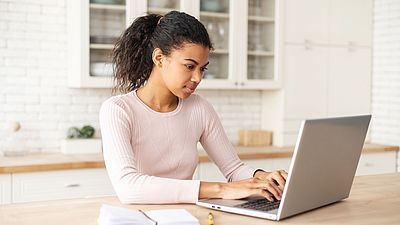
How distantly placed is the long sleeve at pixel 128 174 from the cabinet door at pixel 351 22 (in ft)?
9.41

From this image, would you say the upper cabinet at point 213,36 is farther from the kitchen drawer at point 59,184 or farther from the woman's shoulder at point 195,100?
the woman's shoulder at point 195,100

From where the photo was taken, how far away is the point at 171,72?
2.24 m

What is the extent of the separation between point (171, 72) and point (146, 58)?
7.6 inches

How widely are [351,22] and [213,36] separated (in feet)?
4.09

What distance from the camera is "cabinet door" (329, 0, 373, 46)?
4.68 meters

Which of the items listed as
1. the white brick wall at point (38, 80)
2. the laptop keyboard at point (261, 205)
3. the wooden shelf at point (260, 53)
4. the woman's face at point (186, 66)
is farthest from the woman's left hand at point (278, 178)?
the wooden shelf at point (260, 53)

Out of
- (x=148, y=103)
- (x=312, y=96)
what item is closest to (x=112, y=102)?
(x=148, y=103)

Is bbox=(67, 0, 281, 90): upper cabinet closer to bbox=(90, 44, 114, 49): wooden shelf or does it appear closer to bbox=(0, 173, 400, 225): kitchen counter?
bbox=(90, 44, 114, 49): wooden shelf

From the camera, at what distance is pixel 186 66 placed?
7.25ft

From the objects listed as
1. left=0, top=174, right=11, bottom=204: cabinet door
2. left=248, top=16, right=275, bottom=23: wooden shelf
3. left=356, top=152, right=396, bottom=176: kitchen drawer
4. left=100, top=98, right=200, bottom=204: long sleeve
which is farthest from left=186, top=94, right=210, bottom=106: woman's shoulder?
left=356, top=152, right=396, bottom=176: kitchen drawer

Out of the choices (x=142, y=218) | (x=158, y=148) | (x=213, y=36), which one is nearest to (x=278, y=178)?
(x=158, y=148)

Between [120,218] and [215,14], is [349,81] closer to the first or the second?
[215,14]

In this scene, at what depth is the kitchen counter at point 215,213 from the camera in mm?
1717

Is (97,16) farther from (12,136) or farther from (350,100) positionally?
(350,100)
